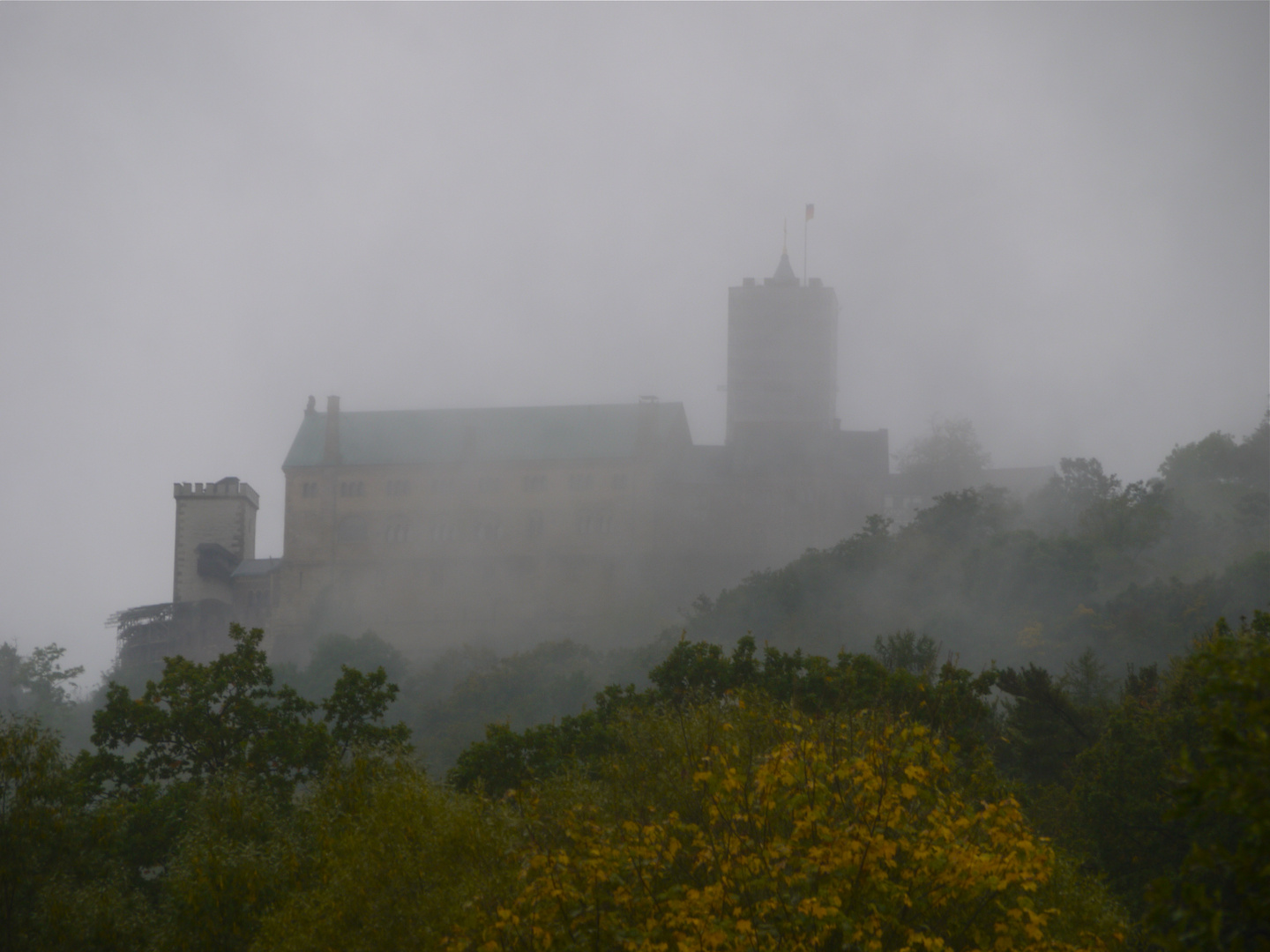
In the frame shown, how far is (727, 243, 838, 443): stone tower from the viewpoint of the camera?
92.5 meters

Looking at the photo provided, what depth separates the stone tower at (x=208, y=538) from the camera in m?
84.2

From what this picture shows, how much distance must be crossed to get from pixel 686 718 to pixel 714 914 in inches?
399

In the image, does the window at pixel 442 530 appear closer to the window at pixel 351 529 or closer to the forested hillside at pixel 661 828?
the window at pixel 351 529

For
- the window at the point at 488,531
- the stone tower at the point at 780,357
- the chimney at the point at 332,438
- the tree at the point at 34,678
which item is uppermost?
the stone tower at the point at 780,357

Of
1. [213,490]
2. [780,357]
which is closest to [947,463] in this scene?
[780,357]

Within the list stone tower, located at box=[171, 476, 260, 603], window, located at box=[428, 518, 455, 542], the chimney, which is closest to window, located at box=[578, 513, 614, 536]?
window, located at box=[428, 518, 455, 542]

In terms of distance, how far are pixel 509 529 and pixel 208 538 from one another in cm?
2167

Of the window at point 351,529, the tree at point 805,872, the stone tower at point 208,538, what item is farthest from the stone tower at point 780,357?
the tree at point 805,872

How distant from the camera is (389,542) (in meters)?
87.1

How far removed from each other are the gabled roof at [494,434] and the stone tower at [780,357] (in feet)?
17.8

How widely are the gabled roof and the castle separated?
216mm

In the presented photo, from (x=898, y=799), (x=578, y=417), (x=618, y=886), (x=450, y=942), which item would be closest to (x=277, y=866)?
(x=450, y=942)

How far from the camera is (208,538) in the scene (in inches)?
3354

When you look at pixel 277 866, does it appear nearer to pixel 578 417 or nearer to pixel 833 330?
pixel 578 417
